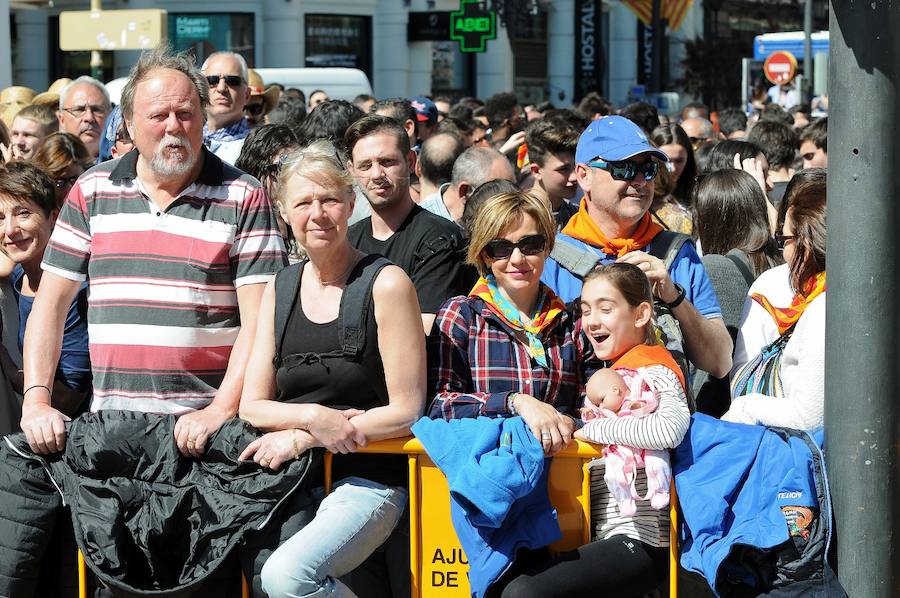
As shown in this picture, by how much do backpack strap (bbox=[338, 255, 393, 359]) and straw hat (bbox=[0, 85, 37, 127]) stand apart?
767 centimetres

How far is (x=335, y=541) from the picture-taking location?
3.84 metres

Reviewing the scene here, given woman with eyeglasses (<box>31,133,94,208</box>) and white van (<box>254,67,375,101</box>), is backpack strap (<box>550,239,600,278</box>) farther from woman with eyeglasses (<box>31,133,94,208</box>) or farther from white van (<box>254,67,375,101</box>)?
white van (<box>254,67,375,101</box>)

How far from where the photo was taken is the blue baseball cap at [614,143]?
4.71 meters

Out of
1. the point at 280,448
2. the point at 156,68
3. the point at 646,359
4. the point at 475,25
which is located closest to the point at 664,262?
the point at 646,359

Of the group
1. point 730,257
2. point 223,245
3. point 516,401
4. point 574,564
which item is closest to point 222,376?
point 223,245

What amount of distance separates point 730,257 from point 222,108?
12.5ft

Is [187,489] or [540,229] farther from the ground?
[540,229]

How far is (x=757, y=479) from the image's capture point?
3643 mm

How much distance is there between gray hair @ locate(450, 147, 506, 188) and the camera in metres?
6.47

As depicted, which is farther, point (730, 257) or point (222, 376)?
point (730, 257)

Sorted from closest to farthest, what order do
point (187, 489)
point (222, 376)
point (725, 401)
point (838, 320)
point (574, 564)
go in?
point (838, 320) → point (574, 564) → point (187, 489) → point (222, 376) → point (725, 401)

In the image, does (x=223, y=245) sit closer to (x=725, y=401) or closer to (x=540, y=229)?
(x=540, y=229)

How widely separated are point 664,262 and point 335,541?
1.66 metres

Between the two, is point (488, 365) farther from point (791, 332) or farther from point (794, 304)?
point (794, 304)
